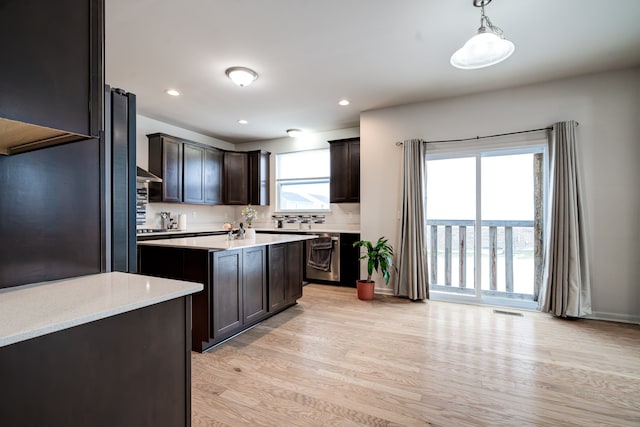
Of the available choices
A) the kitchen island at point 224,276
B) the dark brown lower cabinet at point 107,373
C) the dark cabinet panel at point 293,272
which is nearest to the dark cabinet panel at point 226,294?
the kitchen island at point 224,276

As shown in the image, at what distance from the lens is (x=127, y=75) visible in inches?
129

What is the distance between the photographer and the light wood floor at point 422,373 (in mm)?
1703

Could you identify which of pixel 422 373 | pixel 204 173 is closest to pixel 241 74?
pixel 204 173

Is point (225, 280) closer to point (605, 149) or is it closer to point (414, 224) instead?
point (414, 224)

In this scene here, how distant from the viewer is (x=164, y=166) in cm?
463

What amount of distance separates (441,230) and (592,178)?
173cm

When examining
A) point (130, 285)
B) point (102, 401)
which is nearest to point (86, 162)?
point (130, 285)

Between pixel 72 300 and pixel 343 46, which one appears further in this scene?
pixel 343 46

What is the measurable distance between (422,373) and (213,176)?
4.81m

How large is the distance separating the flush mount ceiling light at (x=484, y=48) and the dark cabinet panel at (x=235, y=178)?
14.8ft

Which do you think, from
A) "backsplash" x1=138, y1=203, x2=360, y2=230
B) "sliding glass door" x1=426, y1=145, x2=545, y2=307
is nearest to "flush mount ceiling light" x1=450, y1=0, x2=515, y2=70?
"sliding glass door" x1=426, y1=145, x2=545, y2=307

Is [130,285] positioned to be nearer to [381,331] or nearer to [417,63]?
[381,331]

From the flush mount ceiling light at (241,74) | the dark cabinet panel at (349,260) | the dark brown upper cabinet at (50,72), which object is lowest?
the dark cabinet panel at (349,260)

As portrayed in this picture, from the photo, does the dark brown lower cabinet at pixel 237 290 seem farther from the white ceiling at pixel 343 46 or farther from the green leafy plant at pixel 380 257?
the white ceiling at pixel 343 46
